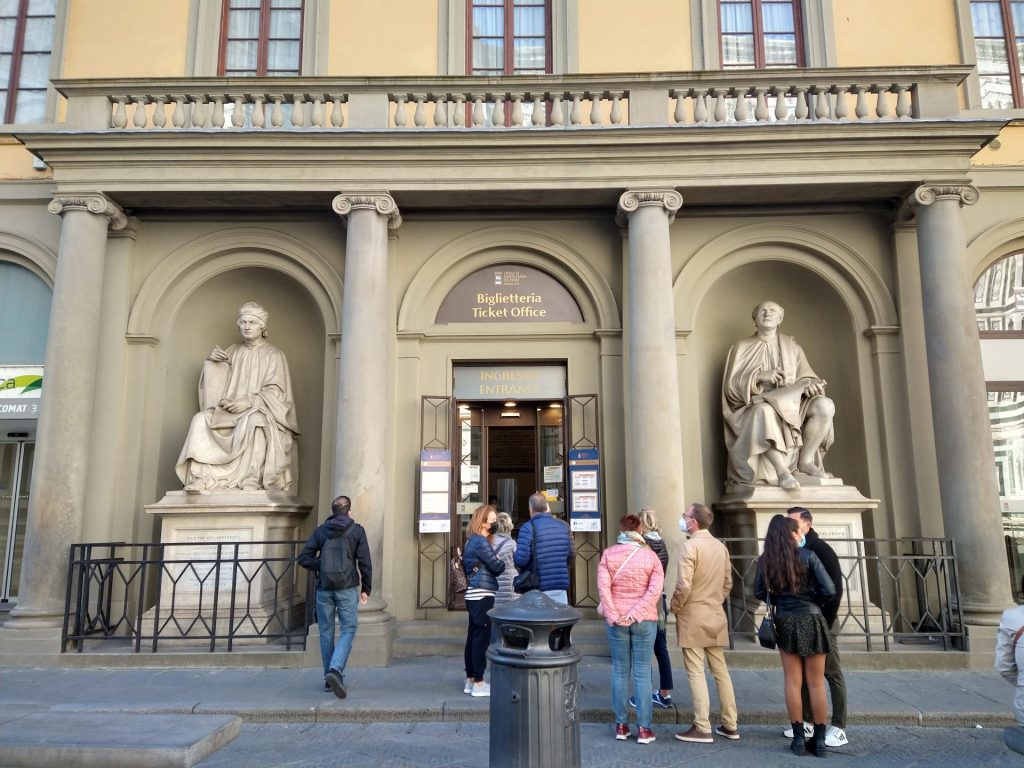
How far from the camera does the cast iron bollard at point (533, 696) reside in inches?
167

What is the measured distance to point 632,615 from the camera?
575 centimetres

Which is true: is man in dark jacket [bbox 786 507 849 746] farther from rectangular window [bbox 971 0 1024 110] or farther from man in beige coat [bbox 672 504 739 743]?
rectangular window [bbox 971 0 1024 110]

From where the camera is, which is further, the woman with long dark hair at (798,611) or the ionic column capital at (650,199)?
the ionic column capital at (650,199)

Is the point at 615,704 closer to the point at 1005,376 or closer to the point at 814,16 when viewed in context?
the point at 1005,376

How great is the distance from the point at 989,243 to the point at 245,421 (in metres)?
10.3

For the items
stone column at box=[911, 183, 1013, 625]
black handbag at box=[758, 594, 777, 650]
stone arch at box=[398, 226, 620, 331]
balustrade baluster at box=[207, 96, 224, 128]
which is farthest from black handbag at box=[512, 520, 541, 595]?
balustrade baluster at box=[207, 96, 224, 128]

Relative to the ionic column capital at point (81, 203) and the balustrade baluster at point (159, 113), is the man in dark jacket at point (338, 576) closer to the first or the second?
the ionic column capital at point (81, 203)

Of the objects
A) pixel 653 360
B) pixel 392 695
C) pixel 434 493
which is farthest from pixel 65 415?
pixel 653 360

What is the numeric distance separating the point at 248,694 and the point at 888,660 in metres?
6.53

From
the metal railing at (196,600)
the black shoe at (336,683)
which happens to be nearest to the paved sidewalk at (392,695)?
the black shoe at (336,683)

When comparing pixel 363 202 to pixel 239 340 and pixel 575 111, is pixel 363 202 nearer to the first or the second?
pixel 575 111

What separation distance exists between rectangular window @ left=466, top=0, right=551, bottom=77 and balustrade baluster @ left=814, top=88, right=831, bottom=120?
159 inches

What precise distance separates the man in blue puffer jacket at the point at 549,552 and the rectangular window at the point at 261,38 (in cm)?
853

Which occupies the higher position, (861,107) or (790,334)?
(861,107)
